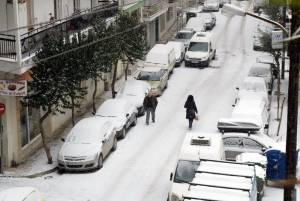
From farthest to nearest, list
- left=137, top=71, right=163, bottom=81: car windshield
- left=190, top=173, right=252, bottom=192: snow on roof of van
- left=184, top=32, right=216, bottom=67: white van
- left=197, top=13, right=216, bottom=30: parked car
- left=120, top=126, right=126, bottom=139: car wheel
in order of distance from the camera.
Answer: left=197, top=13, right=216, bottom=30: parked car < left=184, top=32, right=216, bottom=67: white van < left=137, top=71, right=163, bottom=81: car windshield < left=120, top=126, right=126, bottom=139: car wheel < left=190, top=173, right=252, bottom=192: snow on roof of van

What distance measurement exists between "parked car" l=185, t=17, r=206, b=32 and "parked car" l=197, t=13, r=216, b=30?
399mm

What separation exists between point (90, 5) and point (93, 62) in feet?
33.7

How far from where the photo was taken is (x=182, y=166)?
18.7 meters

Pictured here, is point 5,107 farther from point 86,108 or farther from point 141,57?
point 141,57

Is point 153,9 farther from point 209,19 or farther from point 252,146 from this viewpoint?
point 252,146

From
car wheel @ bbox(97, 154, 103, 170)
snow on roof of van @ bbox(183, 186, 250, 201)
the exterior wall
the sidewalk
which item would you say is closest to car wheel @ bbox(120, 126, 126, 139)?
the sidewalk

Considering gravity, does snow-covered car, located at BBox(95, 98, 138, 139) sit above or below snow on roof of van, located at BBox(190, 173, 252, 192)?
below

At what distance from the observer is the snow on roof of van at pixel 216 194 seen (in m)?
13.7

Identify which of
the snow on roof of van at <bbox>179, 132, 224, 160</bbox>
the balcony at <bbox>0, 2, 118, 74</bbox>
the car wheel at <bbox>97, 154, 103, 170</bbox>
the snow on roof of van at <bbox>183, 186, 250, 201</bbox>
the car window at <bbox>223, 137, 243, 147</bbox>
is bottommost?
the car wheel at <bbox>97, 154, 103, 170</bbox>

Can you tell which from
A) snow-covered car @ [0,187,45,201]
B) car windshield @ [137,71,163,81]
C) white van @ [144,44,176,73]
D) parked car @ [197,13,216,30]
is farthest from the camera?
parked car @ [197,13,216,30]

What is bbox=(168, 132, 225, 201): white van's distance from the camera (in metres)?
17.9

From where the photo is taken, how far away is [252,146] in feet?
72.5

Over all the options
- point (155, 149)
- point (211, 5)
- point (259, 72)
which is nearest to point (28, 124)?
point (155, 149)

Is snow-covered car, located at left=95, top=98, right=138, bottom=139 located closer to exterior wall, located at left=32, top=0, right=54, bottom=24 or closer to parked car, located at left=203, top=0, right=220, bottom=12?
exterior wall, located at left=32, top=0, right=54, bottom=24
